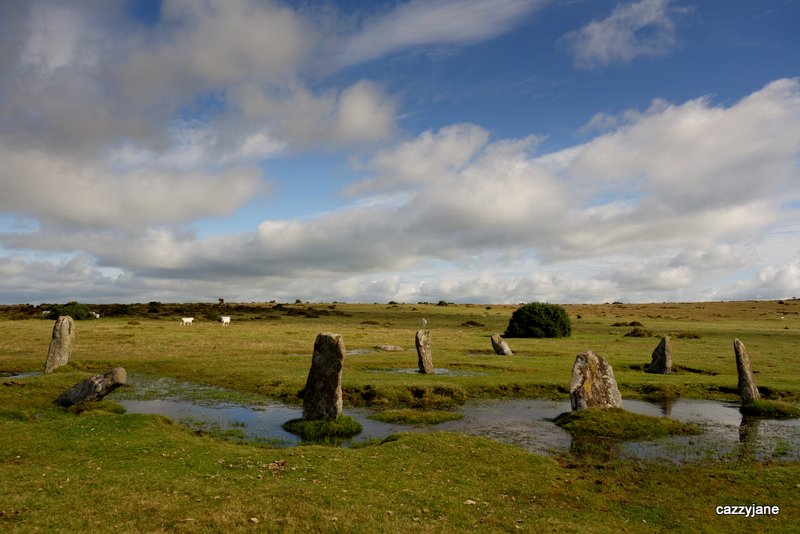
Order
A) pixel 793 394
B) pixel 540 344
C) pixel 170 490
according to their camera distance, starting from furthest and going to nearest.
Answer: pixel 540 344 → pixel 793 394 → pixel 170 490

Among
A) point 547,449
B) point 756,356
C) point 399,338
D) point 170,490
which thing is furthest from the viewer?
point 399,338

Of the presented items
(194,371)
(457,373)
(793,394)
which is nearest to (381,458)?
(457,373)

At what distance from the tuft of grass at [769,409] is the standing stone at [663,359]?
11.5 metres

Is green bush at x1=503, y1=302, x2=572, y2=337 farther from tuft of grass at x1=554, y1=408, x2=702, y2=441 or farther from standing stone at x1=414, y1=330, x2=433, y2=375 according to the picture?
tuft of grass at x1=554, y1=408, x2=702, y2=441

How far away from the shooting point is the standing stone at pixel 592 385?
84.9 feet

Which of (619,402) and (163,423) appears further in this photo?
(619,402)

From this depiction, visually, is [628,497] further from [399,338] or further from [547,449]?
[399,338]

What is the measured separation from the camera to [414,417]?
25.6 m

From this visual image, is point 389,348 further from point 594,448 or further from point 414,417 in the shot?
point 594,448

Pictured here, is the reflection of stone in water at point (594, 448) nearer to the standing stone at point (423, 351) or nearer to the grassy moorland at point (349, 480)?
the grassy moorland at point (349, 480)

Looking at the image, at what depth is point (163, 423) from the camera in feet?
72.2

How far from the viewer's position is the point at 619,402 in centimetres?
2650

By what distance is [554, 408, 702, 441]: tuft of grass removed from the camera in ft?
74.4

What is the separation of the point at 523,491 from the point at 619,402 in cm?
1325
